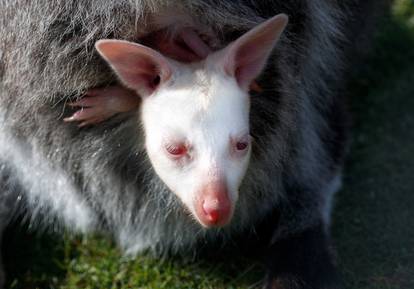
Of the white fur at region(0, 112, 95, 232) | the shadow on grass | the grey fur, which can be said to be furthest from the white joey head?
the shadow on grass

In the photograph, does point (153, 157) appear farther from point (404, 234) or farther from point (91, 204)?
point (404, 234)

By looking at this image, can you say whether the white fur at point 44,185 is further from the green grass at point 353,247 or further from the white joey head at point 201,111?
the white joey head at point 201,111

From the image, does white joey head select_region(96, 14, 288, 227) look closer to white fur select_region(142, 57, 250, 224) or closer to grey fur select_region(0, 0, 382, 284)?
white fur select_region(142, 57, 250, 224)

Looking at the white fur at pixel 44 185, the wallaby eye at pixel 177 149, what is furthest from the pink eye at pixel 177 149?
the white fur at pixel 44 185

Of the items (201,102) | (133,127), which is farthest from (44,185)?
(201,102)

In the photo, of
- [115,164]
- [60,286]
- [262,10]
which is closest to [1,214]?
[60,286]
